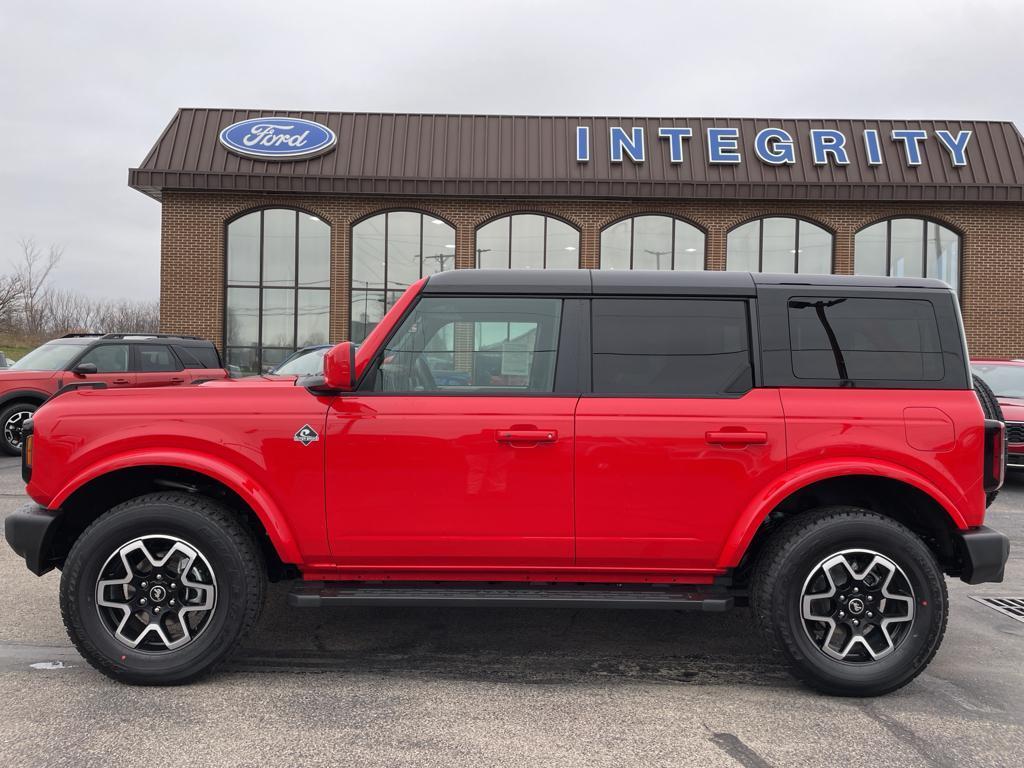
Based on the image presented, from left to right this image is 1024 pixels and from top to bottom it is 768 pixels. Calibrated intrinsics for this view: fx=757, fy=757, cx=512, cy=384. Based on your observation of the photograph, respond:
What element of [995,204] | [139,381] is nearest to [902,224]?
[995,204]

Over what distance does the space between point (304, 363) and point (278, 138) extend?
449 inches

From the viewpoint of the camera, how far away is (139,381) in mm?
11195

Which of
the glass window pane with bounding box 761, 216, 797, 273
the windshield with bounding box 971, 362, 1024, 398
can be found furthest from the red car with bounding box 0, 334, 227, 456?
the glass window pane with bounding box 761, 216, 797, 273

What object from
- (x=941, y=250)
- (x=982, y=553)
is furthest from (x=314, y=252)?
(x=982, y=553)

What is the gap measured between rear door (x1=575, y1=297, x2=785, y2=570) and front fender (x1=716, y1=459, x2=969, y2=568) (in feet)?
0.13

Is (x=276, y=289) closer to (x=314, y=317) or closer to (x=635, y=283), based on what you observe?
(x=314, y=317)

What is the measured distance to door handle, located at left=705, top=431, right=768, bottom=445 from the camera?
11.2ft

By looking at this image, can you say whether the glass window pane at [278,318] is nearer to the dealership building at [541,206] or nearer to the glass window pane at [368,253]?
the dealership building at [541,206]

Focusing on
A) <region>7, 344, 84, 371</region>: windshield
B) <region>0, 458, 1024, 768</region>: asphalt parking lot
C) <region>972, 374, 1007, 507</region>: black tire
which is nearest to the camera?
<region>0, 458, 1024, 768</region>: asphalt parking lot

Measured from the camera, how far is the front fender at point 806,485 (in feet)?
11.1

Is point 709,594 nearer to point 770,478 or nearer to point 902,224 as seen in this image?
point 770,478

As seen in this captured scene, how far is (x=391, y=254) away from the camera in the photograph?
19.8 m

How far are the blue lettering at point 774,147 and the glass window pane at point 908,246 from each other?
11.0 feet

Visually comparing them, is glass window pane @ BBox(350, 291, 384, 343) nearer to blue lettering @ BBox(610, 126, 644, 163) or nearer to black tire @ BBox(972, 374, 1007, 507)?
blue lettering @ BBox(610, 126, 644, 163)
